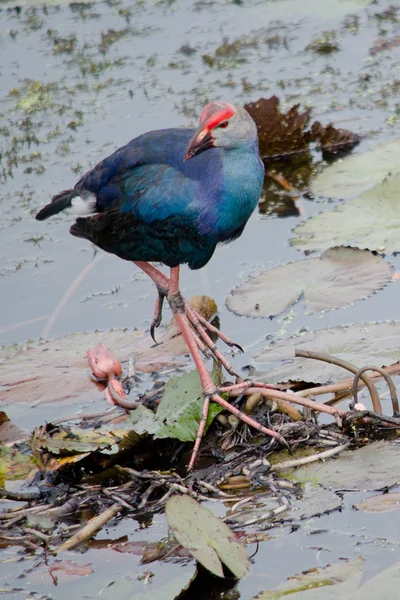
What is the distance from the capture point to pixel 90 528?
8.80 ft

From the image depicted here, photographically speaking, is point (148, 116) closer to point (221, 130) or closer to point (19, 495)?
point (221, 130)

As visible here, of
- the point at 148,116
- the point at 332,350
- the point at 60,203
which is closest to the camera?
the point at 332,350

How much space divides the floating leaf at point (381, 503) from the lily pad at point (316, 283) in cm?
127

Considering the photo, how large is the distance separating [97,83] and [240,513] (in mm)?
4617

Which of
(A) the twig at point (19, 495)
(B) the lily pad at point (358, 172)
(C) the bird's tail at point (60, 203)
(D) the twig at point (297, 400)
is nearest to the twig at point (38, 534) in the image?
(A) the twig at point (19, 495)

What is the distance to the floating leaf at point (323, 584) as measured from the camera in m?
2.23

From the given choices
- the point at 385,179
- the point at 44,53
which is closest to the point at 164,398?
the point at 385,179

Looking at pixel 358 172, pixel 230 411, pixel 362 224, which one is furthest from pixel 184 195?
pixel 358 172

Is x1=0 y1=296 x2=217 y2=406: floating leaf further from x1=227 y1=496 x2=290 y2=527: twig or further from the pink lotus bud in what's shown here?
x1=227 y1=496 x2=290 y2=527: twig

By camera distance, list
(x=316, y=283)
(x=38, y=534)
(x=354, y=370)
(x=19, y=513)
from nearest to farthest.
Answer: (x=38, y=534), (x=19, y=513), (x=354, y=370), (x=316, y=283)

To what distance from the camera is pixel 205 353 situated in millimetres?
3510

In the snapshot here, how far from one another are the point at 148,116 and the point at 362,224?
7.10 feet

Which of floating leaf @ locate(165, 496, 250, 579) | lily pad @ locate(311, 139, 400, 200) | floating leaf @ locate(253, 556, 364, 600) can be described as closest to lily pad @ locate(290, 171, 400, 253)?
lily pad @ locate(311, 139, 400, 200)

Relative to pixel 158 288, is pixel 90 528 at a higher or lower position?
lower
